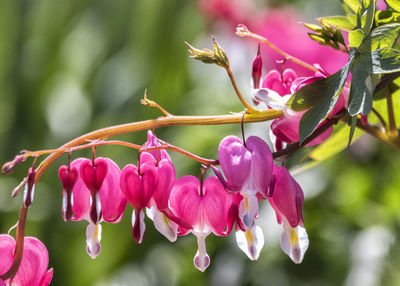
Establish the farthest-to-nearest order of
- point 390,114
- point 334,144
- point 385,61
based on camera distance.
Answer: point 334,144, point 390,114, point 385,61

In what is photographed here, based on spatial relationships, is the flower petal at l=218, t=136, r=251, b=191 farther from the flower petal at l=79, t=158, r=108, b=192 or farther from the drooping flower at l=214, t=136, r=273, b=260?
the flower petal at l=79, t=158, r=108, b=192

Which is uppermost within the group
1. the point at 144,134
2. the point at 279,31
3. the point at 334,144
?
the point at 334,144

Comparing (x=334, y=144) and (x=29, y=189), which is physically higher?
(x=29, y=189)

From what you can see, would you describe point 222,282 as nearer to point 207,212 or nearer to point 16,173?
point 16,173

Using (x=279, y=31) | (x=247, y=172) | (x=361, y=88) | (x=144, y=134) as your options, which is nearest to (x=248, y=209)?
(x=247, y=172)

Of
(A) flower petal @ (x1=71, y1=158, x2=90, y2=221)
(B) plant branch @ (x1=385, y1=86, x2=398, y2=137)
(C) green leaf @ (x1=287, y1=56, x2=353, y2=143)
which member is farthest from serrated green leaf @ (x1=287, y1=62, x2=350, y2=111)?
(A) flower petal @ (x1=71, y1=158, x2=90, y2=221)

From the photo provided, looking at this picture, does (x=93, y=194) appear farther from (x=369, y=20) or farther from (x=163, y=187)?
(x=369, y=20)

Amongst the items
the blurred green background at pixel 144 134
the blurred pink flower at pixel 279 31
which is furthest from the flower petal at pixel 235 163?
the blurred green background at pixel 144 134

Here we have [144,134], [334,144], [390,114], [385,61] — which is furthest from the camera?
[144,134]
